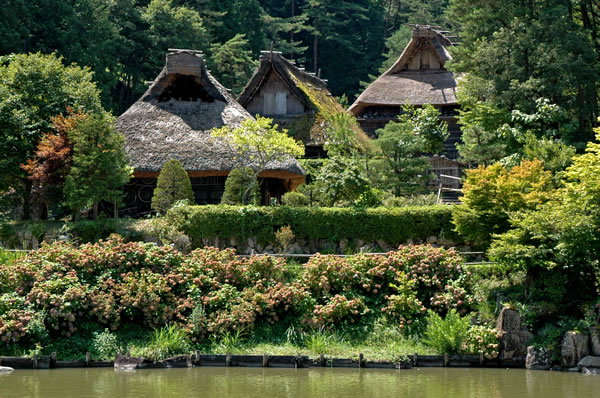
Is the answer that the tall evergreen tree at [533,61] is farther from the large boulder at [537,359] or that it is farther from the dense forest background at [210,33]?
the dense forest background at [210,33]

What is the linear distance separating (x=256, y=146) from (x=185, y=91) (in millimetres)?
7533

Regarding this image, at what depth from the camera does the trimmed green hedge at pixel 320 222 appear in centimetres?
3002

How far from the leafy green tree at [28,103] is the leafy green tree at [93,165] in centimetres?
181

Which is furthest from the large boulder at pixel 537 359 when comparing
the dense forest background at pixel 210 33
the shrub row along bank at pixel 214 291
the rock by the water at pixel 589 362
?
the dense forest background at pixel 210 33

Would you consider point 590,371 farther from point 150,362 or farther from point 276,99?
point 276,99

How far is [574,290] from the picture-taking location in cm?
2561

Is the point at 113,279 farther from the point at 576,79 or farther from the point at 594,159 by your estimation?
the point at 576,79

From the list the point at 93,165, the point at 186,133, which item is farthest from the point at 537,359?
the point at 186,133

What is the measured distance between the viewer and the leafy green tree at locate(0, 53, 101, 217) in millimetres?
32188

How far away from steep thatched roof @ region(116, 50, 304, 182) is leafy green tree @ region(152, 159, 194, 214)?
8.49 feet

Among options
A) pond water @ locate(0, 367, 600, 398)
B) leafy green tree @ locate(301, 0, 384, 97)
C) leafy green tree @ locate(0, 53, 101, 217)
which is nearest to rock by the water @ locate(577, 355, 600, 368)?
pond water @ locate(0, 367, 600, 398)

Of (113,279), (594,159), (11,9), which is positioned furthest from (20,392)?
(11,9)

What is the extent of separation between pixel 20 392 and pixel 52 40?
31.4 m

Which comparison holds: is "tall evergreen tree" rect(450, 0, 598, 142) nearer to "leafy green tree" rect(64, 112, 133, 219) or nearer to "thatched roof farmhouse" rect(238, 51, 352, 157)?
"thatched roof farmhouse" rect(238, 51, 352, 157)
